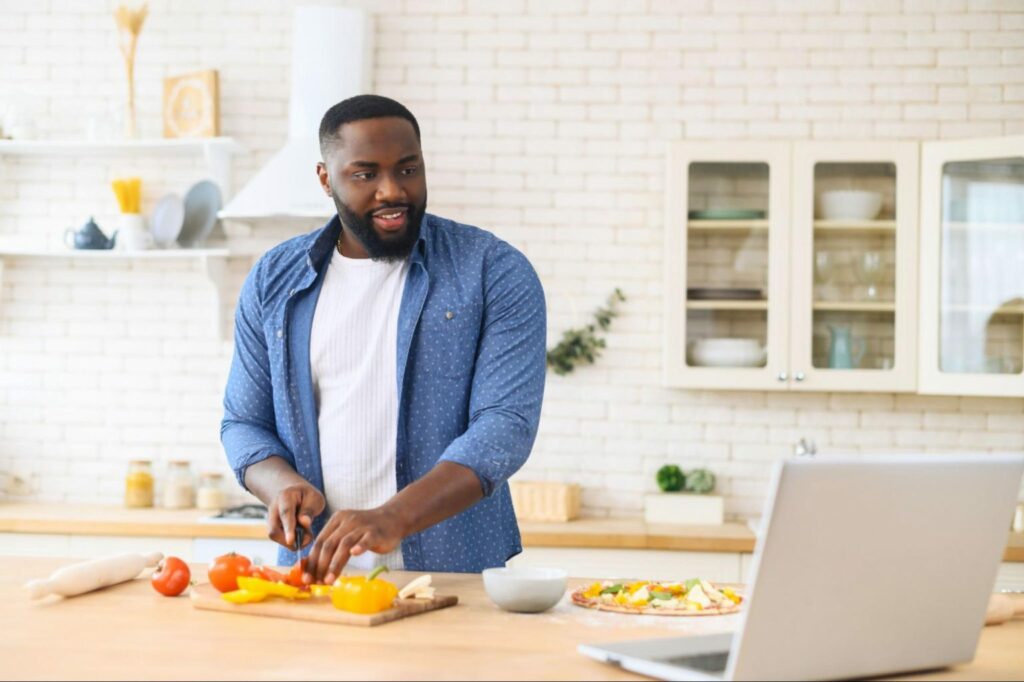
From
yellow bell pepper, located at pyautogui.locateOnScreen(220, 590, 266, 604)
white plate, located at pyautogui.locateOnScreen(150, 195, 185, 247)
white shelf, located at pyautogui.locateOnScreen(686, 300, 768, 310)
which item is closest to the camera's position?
yellow bell pepper, located at pyautogui.locateOnScreen(220, 590, 266, 604)

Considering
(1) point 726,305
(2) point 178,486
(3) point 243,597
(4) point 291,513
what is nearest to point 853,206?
(1) point 726,305

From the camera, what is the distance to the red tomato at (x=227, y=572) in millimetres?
1966

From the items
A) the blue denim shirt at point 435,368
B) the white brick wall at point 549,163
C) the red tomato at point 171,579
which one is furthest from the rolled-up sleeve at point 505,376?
the white brick wall at point 549,163

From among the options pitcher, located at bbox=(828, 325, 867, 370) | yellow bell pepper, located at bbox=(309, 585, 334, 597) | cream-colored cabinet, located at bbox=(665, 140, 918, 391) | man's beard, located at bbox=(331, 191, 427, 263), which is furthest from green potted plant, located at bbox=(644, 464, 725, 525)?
yellow bell pepper, located at bbox=(309, 585, 334, 597)

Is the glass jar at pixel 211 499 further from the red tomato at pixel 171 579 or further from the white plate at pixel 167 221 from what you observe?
the red tomato at pixel 171 579

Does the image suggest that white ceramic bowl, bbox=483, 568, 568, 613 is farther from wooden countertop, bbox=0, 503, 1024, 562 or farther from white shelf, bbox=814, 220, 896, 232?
white shelf, bbox=814, 220, 896, 232

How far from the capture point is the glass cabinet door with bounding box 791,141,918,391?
446 cm

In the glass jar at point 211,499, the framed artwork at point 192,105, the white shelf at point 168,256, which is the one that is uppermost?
the framed artwork at point 192,105

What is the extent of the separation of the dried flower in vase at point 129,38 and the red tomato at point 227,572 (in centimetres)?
317

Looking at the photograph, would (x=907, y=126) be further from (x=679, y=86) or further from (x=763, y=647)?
(x=763, y=647)

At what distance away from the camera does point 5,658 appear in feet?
5.22

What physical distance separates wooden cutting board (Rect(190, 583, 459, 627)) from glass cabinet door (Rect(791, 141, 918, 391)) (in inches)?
109

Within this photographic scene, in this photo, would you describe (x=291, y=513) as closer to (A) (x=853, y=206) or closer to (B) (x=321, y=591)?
(B) (x=321, y=591)

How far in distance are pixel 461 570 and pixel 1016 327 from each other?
2771mm
